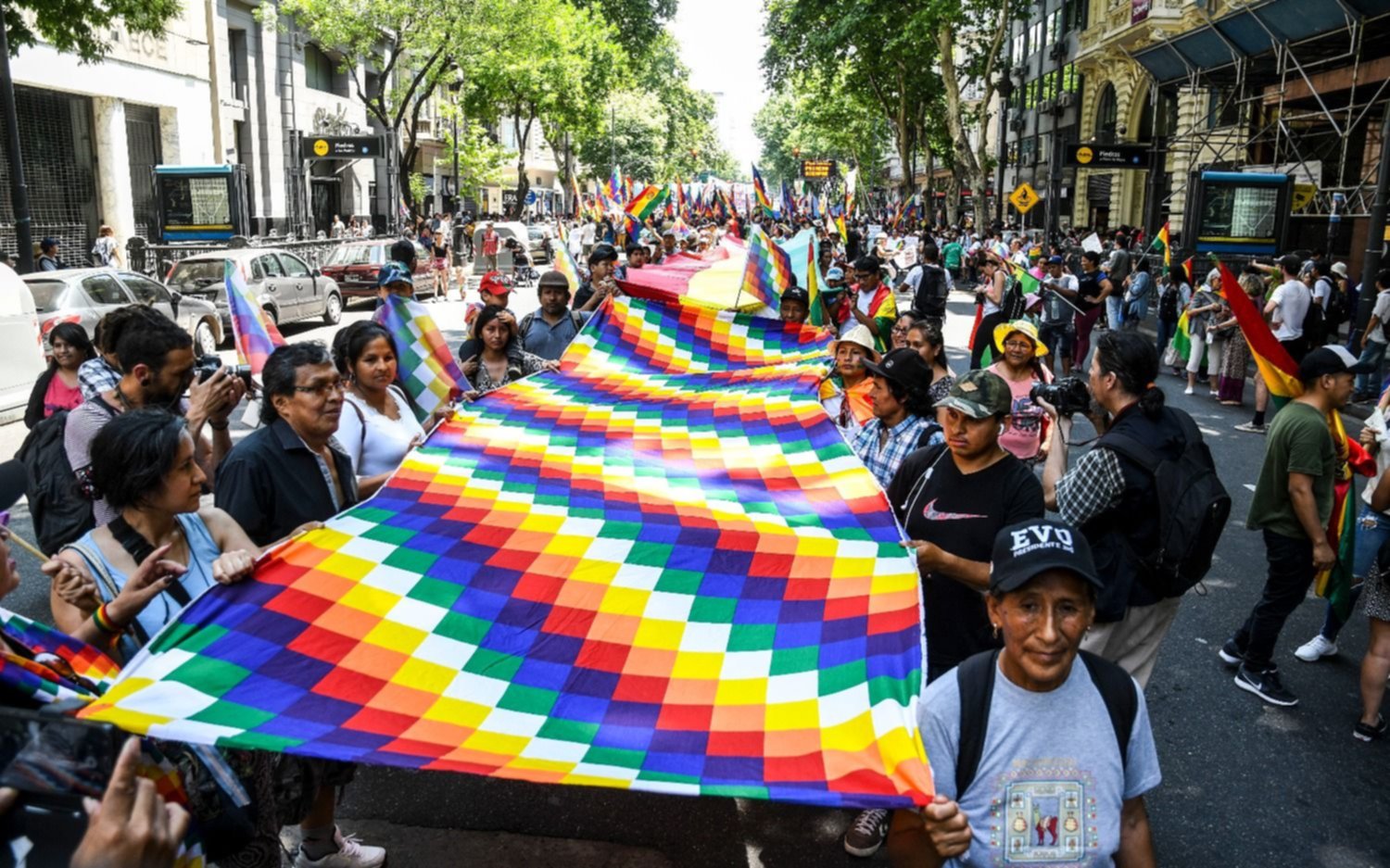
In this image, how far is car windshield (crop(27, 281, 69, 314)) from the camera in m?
13.0

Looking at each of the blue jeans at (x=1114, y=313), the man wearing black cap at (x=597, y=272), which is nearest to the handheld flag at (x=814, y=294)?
the man wearing black cap at (x=597, y=272)

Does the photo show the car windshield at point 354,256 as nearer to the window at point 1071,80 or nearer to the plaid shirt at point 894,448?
the plaid shirt at point 894,448

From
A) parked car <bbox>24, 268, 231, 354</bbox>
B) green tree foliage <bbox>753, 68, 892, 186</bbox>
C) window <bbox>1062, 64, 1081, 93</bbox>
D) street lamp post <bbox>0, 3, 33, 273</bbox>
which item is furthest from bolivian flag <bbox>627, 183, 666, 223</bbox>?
window <bbox>1062, 64, 1081, 93</bbox>

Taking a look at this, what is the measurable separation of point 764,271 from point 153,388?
639cm

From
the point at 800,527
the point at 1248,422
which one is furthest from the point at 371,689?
the point at 1248,422

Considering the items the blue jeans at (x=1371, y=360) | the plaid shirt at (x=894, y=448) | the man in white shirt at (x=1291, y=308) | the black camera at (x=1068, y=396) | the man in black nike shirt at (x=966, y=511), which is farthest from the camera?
the blue jeans at (x=1371, y=360)

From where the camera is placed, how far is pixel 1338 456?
5.26 m

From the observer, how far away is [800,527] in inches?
160

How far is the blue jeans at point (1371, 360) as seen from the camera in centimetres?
1323

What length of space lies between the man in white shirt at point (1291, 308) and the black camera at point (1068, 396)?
9.96 metres

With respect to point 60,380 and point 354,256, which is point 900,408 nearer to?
point 60,380

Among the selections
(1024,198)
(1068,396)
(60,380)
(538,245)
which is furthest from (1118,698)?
(538,245)

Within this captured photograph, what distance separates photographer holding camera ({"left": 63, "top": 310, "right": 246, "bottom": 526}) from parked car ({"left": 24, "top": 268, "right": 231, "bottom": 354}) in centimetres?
798

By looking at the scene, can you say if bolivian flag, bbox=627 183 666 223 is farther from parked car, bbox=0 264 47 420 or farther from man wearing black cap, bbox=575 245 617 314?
parked car, bbox=0 264 47 420
